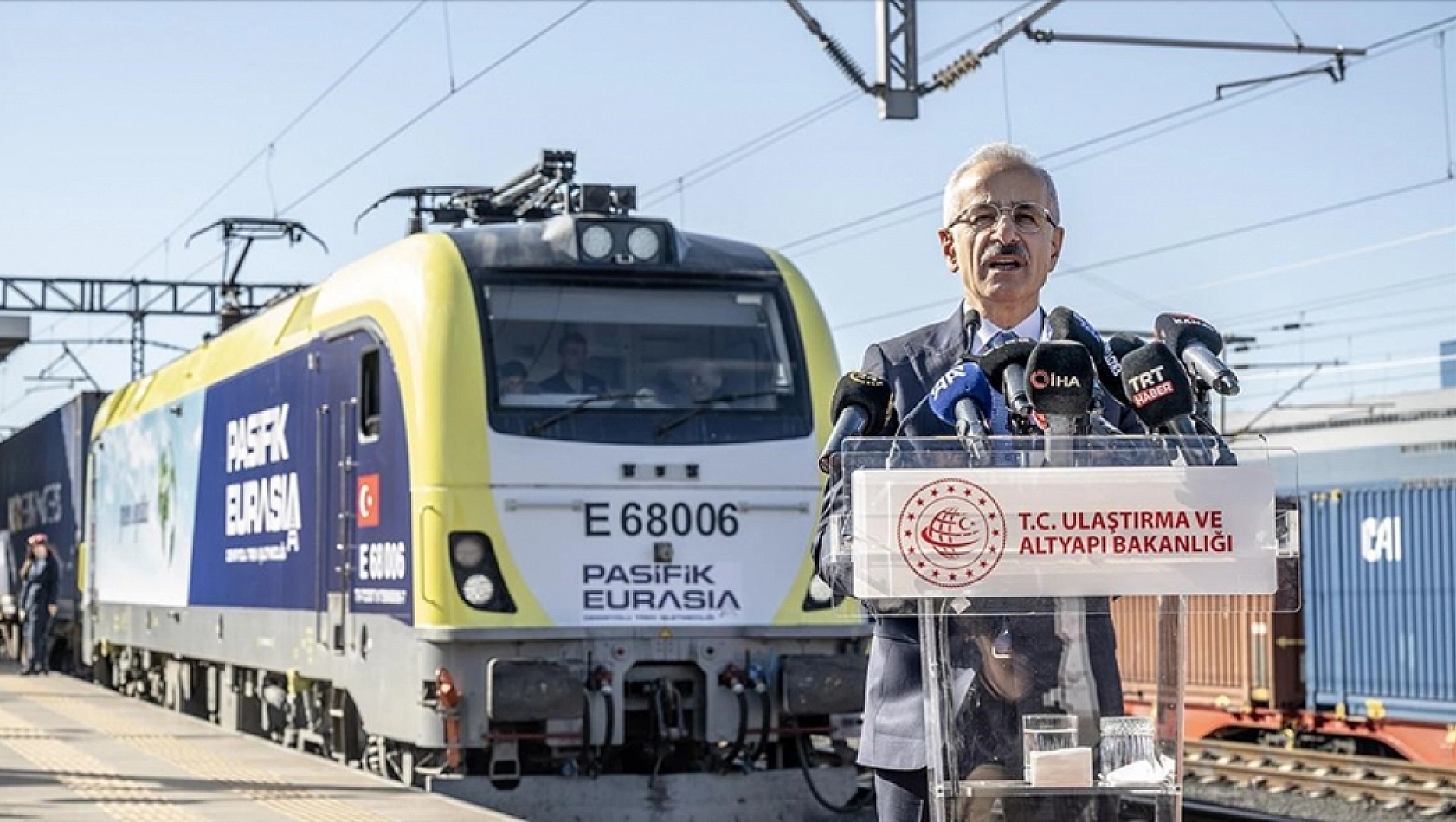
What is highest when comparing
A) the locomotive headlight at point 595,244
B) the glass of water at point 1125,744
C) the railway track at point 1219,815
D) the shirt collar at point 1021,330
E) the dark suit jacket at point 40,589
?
the locomotive headlight at point 595,244

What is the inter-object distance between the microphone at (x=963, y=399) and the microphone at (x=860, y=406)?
2.9 inches

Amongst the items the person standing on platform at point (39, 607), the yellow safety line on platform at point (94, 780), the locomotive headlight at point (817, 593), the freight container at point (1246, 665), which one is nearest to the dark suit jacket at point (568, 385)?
the locomotive headlight at point (817, 593)

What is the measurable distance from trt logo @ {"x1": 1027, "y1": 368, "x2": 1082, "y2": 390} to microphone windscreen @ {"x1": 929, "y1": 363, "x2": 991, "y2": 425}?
0.72ft

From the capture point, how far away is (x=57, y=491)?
27750 mm

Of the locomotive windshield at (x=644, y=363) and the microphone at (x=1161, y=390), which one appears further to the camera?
the locomotive windshield at (x=644, y=363)

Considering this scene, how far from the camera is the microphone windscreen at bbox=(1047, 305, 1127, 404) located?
3.04 meters

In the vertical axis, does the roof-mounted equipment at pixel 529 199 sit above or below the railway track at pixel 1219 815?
above

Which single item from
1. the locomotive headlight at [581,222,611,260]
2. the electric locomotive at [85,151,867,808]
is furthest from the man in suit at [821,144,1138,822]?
the locomotive headlight at [581,222,611,260]

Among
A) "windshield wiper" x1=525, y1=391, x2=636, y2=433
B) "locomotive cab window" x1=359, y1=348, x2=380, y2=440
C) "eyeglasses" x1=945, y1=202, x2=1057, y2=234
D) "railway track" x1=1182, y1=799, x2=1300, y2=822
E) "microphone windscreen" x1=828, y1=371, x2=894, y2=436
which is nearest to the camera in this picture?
"microphone windscreen" x1=828, y1=371, x2=894, y2=436

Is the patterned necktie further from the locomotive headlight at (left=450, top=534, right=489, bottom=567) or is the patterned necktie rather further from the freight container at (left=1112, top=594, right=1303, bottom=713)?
the freight container at (left=1112, top=594, right=1303, bottom=713)

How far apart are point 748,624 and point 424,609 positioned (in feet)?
5.22

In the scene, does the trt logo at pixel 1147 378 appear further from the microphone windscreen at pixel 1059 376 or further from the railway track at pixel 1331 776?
the railway track at pixel 1331 776

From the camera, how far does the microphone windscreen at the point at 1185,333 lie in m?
3.05

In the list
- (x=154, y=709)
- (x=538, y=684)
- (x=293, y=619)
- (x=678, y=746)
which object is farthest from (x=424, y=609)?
(x=154, y=709)
